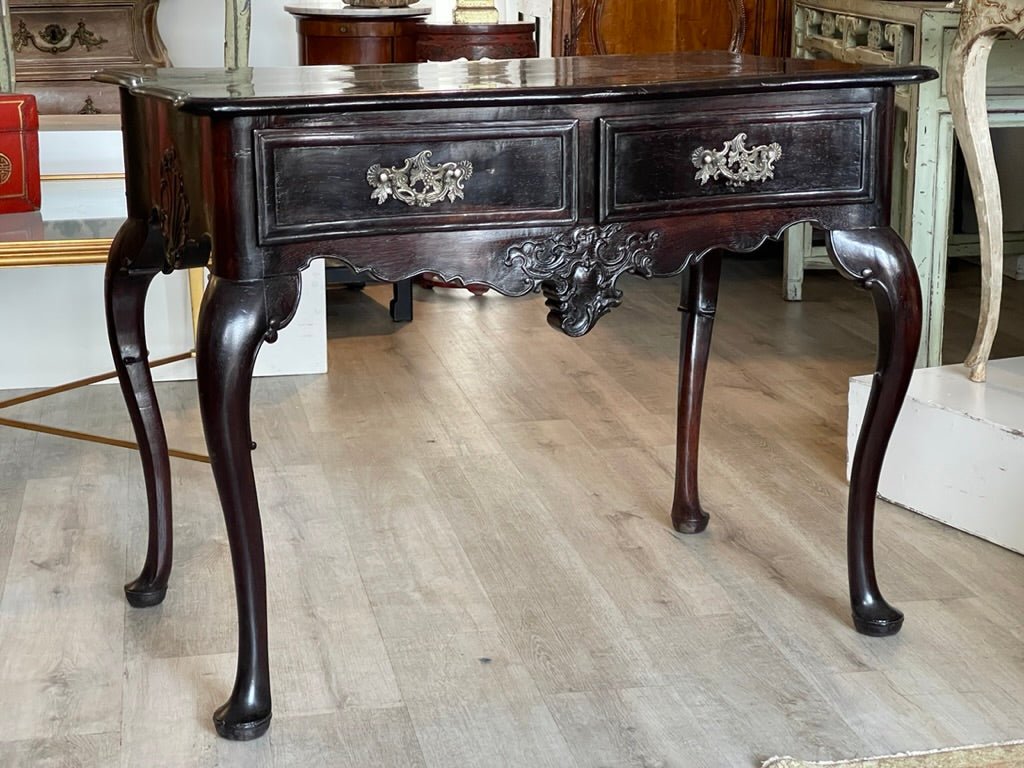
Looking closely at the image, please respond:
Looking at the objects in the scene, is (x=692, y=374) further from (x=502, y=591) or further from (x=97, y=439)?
(x=97, y=439)

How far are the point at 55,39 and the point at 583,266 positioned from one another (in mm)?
3631

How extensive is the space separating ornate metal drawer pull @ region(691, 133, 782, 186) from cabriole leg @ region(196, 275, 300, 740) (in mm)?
528

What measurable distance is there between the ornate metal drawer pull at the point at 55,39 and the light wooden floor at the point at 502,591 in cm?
198

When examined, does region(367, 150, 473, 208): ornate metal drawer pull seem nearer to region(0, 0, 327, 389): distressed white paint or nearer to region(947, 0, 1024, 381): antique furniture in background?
region(947, 0, 1024, 381): antique furniture in background

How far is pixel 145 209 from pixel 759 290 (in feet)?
8.72

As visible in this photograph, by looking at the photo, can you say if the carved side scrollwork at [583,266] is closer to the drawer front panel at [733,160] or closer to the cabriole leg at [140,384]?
the drawer front panel at [733,160]

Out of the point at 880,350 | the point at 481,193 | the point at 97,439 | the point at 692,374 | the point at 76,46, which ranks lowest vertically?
the point at 97,439

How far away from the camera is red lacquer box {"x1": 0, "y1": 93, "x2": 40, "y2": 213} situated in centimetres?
266

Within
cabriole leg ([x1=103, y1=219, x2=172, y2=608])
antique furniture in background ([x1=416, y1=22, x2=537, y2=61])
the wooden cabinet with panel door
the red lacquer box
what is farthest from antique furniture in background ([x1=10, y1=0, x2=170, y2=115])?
cabriole leg ([x1=103, y1=219, x2=172, y2=608])

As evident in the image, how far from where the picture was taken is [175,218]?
5.75 feet

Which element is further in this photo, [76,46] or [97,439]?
[76,46]

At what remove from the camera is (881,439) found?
197cm

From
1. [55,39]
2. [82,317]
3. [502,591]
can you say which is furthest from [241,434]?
[55,39]

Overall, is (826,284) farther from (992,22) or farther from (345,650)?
(345,650)
